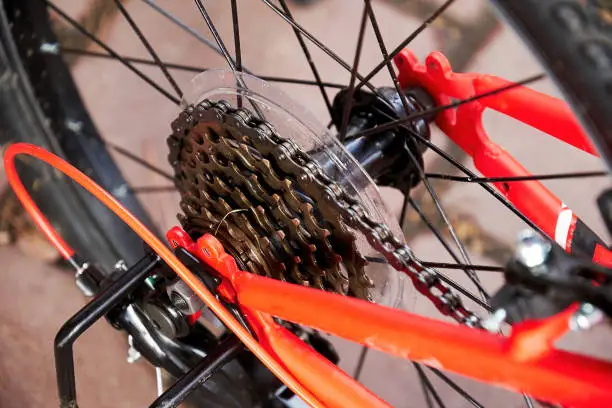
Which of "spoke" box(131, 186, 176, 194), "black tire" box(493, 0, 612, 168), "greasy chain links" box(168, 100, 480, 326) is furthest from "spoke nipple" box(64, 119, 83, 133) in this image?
"black tire" box(493, 0, 612, 168)

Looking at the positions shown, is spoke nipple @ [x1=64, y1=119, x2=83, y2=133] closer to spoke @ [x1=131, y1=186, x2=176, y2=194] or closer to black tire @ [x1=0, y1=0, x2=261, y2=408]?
black tire @ [x1=0, y1=0, x2=261, y2=408]

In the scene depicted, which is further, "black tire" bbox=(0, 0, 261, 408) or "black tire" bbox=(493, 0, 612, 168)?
"black tire" bbox=(0, 0, 261, 408)

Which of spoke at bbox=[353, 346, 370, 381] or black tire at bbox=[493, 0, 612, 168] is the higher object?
spoke at bbox=[353, 346, 370, 381]

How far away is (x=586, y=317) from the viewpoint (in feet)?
1.16

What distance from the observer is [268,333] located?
58 cm

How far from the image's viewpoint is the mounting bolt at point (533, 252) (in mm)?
369

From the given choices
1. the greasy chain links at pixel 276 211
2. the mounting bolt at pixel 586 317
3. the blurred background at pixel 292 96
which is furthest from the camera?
the blurred background at pixel 292 96

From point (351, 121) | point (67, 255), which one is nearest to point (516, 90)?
point (351, 121)

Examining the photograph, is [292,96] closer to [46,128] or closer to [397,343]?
[46,128]

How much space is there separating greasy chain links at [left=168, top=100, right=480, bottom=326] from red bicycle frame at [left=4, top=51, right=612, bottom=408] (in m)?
0.03

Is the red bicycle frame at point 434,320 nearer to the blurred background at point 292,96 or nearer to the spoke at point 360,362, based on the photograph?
the blurred background at point 292,96

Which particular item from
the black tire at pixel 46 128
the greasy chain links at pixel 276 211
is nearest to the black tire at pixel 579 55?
the greasy chain links at pixel 276 211

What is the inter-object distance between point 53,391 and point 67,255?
0.21 meters

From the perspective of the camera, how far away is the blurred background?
2.89 feet
